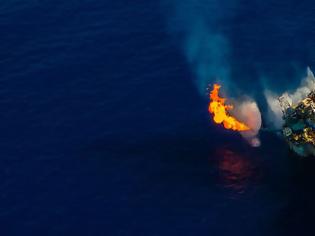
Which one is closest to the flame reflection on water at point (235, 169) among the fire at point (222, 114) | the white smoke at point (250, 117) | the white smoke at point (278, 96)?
the white smoke at point (250, 117)

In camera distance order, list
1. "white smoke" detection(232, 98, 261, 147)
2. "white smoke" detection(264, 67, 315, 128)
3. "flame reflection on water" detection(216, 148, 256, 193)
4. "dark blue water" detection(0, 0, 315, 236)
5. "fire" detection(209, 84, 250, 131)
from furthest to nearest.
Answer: "white smoke" detection(264, 67, 315, 128)
"fire" detection(209, 84, 250, 131)
"white smoke" detection(232, 98, 261, 147)
"flame reflection on water" detection(216, 148, 256, 193)
"dark blue water" detection(0, 0, 315, 236)

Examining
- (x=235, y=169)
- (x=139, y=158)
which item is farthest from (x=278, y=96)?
(x=139, y=158)

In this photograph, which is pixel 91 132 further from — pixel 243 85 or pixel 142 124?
pixel 243 85

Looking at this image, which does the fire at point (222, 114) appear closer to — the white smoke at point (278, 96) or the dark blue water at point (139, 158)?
the dark blue water at point (139, 158)

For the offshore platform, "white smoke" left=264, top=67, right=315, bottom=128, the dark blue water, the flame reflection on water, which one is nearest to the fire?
the dark blue water

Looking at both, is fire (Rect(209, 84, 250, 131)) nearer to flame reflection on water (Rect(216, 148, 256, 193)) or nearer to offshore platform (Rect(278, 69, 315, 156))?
flame reflection on water (Rect(216, 148, 256, 193))

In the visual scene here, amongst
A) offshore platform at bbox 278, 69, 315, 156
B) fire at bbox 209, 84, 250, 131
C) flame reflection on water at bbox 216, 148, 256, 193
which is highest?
fire at bbox 209, 84, 250, 131
